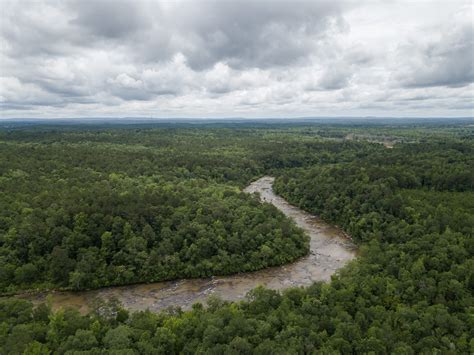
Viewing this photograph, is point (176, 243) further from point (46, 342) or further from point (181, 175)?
point (181, 175)

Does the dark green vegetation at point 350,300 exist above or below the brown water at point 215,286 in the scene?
above

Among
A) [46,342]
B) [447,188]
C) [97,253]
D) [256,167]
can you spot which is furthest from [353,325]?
[256,167]

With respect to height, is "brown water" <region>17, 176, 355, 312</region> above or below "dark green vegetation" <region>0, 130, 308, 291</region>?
below

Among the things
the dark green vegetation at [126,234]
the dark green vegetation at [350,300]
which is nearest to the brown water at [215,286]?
the dark green vegetation at [126,234]

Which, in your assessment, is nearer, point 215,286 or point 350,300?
point 350,300

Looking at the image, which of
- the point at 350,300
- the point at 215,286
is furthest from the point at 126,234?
the point at 350,300

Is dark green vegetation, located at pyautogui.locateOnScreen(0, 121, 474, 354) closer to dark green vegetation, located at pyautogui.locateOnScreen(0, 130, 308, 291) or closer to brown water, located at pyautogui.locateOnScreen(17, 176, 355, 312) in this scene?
dark green vegetation, located at pyautogui.locateOnScreen(0, 130, 308, 291)

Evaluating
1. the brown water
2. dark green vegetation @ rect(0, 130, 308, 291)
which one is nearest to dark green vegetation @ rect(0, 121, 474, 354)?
dark green vegetation @ rect(0, 130, 308, 291)

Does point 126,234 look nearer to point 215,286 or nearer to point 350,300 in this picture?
point 215,286

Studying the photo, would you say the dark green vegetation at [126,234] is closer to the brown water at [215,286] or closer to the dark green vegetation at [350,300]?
the dark green vegetation at [350,300]

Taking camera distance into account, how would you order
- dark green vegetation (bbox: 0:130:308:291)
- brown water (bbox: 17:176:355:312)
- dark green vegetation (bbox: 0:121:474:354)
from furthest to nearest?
1. dark green vegetation (bbox: 0:130:308:291)
2. brown water (bbox: 17:176:355:312)
3. dark green vegetation (bbox: 0:121:474:354)

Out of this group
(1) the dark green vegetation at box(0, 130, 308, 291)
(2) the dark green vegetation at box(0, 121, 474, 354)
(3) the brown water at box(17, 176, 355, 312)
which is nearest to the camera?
(2) the dark green vegetation at box(0, 121, 474, 354)
